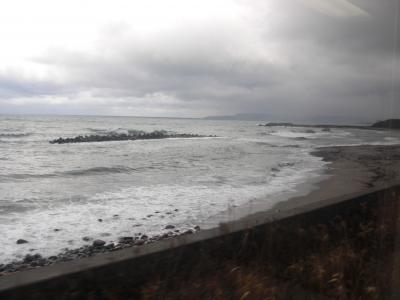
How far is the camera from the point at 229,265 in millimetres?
3854

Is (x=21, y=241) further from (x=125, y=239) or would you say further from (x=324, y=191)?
(x=324, y=191)

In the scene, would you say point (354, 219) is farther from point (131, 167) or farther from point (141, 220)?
point (131, 167)

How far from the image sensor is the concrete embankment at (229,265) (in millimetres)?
3016

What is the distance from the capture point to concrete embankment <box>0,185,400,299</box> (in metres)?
3.02

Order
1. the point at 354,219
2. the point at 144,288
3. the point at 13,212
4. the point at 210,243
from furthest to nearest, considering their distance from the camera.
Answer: the point at 13,212, the point at 354,219, the point at 210,243, the point at 144,288

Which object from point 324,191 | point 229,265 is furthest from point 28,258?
point 324,191

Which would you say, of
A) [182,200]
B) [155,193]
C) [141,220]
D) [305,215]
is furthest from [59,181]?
[305,215]

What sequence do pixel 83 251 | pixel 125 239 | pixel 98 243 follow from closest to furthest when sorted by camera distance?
pixel 83 251
pixel 98 243
pixel 125 239

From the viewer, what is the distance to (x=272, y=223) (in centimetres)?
461

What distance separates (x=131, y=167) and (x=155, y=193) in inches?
290

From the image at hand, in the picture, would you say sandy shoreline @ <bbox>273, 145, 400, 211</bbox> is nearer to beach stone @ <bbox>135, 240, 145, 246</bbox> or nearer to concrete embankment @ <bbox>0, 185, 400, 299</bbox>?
concrete embankment @ <bbox>0, 185, 400, 299</bbox>

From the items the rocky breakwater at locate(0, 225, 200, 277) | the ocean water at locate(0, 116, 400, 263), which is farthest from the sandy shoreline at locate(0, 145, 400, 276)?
the ocean water at locate(0, 116, 400, 263)

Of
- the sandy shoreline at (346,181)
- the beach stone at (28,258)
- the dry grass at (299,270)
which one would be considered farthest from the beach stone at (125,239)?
the sandy shoreline at (346,181)

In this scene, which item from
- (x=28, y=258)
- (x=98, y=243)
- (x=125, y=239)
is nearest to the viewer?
(x=28, y=258)
